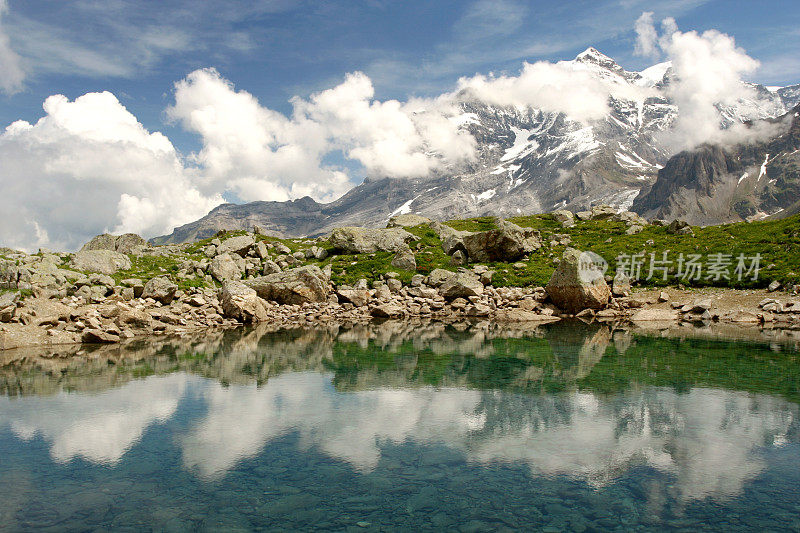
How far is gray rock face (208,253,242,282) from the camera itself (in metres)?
61.9

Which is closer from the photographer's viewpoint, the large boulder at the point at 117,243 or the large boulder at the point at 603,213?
the large boulder at the point at 117,243

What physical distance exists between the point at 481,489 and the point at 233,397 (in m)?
15.4

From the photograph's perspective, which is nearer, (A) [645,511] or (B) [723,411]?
(A) [645,511]

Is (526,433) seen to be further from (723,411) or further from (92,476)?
(92,476)

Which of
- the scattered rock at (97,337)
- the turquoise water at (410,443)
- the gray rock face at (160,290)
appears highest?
the gray rock face at (160,290)

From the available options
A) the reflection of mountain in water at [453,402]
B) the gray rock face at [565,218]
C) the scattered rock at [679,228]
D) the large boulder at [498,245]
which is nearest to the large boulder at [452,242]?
the large boulder at [498,245]

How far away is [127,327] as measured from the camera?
4309cm

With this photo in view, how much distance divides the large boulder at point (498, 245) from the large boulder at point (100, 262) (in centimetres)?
4695

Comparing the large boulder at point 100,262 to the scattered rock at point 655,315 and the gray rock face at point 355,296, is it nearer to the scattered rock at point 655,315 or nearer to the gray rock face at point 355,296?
the gray rock face at point 355,296

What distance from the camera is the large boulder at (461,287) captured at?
58.1m

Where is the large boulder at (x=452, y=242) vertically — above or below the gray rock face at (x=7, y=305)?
above

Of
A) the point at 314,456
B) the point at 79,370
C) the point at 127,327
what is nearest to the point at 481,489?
the point at 314,456

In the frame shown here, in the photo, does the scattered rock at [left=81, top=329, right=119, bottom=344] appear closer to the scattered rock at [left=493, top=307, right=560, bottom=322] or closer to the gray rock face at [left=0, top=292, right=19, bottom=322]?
the gray rock face at [left=0, top=292, right=19, bottom=322]

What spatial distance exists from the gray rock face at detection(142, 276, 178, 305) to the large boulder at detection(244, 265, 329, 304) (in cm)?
1021
